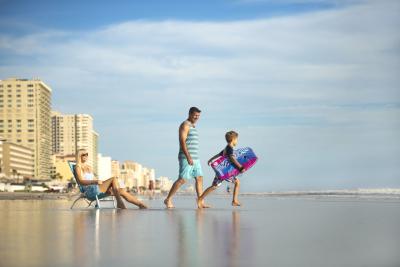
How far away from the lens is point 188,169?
14.3 metres

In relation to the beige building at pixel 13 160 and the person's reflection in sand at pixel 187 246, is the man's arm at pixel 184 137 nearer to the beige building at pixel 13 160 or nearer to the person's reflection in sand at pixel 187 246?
the person's reflection in sand at pixel 187 246

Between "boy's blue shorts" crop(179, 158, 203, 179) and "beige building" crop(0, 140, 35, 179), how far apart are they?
157 metres

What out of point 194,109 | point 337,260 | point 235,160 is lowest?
point 337,260

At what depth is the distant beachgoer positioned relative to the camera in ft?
46.7

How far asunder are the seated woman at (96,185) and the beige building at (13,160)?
511ft

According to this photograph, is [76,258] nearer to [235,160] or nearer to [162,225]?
[162,225]

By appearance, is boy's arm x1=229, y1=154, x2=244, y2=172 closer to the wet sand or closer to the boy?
the boy

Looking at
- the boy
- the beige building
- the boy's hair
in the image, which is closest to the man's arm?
the boy

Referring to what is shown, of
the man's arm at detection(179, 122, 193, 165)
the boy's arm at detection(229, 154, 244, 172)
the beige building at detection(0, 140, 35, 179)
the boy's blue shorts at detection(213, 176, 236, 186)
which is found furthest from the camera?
the beige building at detection(0, 140, 35, 179)

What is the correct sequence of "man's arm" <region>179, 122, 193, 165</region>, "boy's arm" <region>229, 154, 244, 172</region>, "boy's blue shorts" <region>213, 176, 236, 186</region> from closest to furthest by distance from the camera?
"man's arm" <region>179, 122, 193, 165</region>, "boy's arm" <region>229, 154, 244, 172</region>, "boy's blue shorts" <region>213, 176, 236, 186</region>

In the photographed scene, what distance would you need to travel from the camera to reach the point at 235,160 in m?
14.6

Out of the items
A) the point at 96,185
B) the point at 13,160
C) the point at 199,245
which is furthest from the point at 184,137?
the point at 13,160

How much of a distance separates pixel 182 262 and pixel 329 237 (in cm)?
276

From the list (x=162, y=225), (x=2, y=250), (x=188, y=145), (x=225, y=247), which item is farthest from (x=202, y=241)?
(x=188, y=145)
